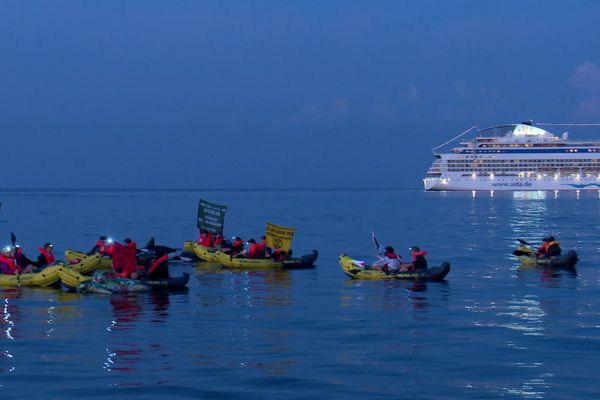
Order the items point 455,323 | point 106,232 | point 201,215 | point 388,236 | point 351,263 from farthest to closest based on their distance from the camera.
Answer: point 106,232 → point 388,236 → point 201,215 → point 351,263 → point 455,323

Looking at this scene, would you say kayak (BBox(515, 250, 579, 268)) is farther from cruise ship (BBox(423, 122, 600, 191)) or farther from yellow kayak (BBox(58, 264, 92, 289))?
cruise ship (BBox(423, 122, 600, 191))

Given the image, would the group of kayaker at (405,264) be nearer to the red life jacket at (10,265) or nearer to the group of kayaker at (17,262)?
the group of kayaker at (17,262)

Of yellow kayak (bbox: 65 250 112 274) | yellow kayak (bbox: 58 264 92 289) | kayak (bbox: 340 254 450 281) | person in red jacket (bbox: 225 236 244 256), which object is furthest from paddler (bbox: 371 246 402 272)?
yellow kayak (bbox: 65 250 112 274)

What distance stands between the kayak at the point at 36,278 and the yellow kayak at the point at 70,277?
7.0 inches

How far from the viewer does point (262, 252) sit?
3566 cm

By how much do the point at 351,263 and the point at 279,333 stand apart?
11.5 metres

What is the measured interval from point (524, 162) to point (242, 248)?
136 metres

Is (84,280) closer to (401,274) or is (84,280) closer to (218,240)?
(401,274)

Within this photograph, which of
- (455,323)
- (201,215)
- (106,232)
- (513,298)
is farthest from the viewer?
(106,232)

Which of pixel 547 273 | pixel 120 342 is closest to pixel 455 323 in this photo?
pixel 120 342

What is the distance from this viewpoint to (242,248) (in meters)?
36.7

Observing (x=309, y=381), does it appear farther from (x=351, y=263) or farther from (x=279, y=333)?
(x=351, y=263)

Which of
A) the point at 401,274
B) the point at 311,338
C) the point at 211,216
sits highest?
the point at 211,216

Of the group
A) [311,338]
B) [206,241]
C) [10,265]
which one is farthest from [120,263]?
[206,241]
